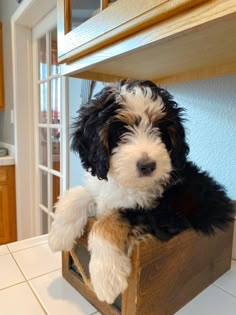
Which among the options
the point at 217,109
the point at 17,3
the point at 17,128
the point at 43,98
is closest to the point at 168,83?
the point at 217,109

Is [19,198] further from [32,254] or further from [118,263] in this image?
[118,263]

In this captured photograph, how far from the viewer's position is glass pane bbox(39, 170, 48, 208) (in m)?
2.20

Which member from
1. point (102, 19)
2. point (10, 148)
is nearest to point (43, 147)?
point (10, 148)

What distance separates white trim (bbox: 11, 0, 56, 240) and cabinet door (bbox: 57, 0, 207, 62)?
1.62 metres

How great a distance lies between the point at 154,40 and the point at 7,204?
228cm

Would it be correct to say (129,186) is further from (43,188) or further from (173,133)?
(43,188)

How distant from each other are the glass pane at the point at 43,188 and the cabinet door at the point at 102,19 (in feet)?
5.34

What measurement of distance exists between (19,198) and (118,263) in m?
2.09

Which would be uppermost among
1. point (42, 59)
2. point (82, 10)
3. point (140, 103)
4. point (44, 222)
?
point (42, 59)

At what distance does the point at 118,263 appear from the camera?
1.45ft

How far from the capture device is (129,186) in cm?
50

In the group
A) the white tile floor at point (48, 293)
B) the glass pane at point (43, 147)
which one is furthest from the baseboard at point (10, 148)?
the white tile floor at point (48, 293)

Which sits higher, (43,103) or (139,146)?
(43,103)

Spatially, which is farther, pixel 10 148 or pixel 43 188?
pixel 10 148
